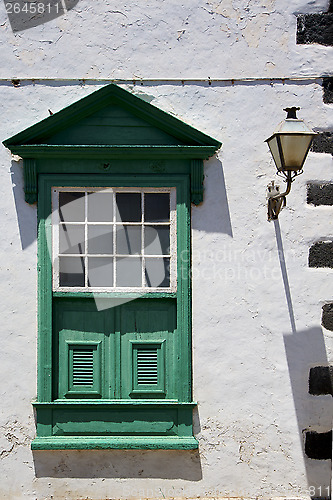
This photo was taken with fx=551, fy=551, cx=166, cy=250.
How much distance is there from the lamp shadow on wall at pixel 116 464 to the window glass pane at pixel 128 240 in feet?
5.19

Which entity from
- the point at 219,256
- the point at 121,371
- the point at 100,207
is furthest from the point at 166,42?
the point at 121,371

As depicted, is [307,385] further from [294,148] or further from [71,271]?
[71,271]

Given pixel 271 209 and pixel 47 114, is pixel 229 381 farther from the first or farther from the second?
pixel 47 114

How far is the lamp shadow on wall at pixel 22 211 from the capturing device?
14.3 feet

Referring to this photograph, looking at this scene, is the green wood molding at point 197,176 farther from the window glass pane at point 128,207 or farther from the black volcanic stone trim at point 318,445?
the black volcanic stone trim at point 318,445

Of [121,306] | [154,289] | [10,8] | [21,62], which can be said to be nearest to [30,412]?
[121,306]

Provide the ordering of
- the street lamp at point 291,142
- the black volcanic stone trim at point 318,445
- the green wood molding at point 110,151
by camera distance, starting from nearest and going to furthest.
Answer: the street lamp at point 291,142 < the green wood molding at point 110,151 < the black volcanic stone trim at point 318,445

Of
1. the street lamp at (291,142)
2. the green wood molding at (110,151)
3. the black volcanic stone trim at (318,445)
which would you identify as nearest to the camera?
the street lamp at (291,142)

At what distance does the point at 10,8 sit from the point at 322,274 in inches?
129

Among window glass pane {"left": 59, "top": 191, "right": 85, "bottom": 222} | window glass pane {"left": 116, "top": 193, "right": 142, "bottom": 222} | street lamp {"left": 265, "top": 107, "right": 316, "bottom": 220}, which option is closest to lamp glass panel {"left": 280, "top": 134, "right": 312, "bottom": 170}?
street lamp {"left": 265, "top": 107, "right": 316, "bottom": 220}

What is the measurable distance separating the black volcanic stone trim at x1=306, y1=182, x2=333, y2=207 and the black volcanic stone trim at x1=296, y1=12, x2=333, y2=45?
1.14m

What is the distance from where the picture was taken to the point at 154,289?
14.3 ft

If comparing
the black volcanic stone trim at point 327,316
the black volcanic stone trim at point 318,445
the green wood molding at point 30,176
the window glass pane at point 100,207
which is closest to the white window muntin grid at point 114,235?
the window glass pane at point 100,207

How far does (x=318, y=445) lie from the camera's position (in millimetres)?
4344
